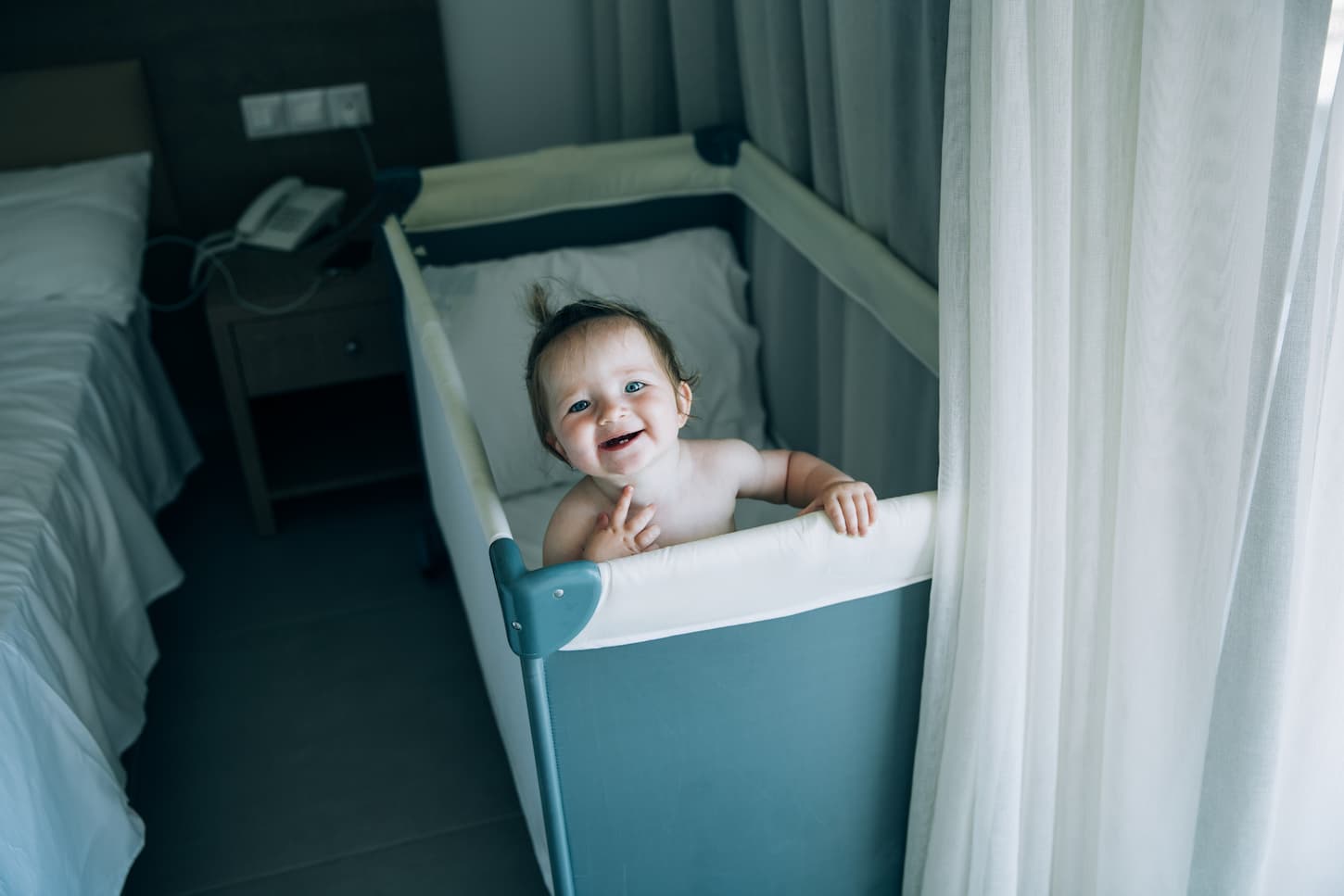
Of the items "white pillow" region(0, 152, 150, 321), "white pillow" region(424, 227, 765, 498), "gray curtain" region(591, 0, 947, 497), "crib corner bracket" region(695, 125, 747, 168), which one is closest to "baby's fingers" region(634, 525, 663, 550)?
"gray curtain" region(591, 0, 947, 497)

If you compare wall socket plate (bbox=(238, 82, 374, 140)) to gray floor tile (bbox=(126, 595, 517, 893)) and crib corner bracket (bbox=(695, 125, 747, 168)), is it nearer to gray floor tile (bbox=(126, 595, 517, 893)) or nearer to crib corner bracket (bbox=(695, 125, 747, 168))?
crib corner bracket (bbox=(695, 125, 747, 168))

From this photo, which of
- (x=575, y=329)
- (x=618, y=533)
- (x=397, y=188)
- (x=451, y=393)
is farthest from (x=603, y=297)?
(x=618, y=533)

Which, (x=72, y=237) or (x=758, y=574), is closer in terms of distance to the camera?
(x=758, y=574)

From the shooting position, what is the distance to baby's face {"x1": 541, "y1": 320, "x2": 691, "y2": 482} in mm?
1214

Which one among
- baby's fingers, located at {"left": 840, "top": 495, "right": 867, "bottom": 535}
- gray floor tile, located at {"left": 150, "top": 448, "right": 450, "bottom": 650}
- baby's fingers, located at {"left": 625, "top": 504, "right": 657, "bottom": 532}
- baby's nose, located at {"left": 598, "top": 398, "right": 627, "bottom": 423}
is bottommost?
gray floor tile, located at {"left": 150, "top": 448, "right": 450, "bottom": 650}

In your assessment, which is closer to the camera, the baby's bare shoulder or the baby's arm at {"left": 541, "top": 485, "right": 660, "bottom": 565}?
the baby's arm at {"left": 541, "top": 485, "right": 660, "bottom": 565}

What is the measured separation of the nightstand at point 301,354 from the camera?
217cm

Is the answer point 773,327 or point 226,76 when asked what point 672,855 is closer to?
point 773,327

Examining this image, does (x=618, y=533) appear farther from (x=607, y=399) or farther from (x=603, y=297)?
(x=603, y=297)

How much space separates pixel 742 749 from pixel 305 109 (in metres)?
1.73

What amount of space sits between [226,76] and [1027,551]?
1917 millimetres

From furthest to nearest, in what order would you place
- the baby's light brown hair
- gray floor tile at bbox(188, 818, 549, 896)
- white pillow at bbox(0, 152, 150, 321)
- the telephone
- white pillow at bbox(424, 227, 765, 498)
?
the telephone, white pillow at bbox(0, 152, 150, 321), white pillow at bbox(424, 227, 765, 498), gray floor tile at bbox(188, 818, 549, 896), the baby's light brown hair

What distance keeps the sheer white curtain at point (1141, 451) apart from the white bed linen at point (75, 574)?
990mm

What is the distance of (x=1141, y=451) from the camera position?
986 millimetres
